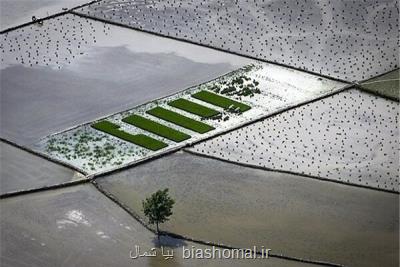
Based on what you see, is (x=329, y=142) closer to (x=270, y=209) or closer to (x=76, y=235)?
(x=270, y=209)

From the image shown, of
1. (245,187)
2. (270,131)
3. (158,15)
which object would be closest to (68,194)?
(245,187)

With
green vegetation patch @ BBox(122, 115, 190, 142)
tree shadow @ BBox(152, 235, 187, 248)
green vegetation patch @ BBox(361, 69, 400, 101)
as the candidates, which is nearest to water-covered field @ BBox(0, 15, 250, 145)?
green vegetation patch @ BBox(122, 115, 190, 142)

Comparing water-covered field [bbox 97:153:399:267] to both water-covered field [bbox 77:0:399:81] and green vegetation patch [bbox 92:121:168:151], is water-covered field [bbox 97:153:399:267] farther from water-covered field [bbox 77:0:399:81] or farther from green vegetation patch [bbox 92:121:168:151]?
water-covered field [bbox 77:0:399:81]

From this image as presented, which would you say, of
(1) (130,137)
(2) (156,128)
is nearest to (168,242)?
(1) (130,137)

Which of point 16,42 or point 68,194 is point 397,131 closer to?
point 68,194

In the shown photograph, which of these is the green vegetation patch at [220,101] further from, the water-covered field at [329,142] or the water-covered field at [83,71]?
the water-covered field at [329,142]
